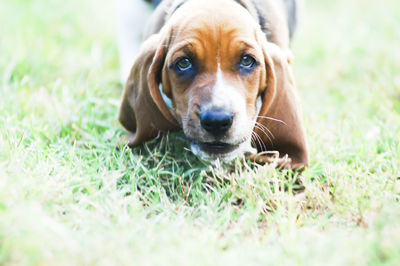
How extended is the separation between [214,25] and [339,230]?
1630 mm

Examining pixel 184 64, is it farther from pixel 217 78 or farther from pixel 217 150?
pixel 217 150

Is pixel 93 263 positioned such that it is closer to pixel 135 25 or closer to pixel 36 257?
pixel 36 257

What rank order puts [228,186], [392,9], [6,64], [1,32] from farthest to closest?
[392,9], [1,32], [6,64], [228,186]

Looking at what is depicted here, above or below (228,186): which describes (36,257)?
above

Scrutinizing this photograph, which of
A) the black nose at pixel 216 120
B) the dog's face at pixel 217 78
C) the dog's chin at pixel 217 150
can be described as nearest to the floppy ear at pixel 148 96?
the dog's face at pixel 217 78

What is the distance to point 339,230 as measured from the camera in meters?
3.17

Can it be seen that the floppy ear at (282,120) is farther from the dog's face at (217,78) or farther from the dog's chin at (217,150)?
the dog's chin at (217,150)

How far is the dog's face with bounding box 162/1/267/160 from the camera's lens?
357 centimetres

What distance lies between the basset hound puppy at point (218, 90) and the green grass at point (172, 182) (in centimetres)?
23

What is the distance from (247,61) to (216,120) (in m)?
0.56

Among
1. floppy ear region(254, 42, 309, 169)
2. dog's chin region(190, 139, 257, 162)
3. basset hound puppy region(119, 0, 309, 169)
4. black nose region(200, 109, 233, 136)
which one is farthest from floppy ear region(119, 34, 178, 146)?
floppy ear region(254, 42, 309, 169)

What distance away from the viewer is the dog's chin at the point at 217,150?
12.5 ft

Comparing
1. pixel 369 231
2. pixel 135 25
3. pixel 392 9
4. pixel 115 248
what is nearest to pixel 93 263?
pixel 115 248

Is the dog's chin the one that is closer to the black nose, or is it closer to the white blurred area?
the black nose
